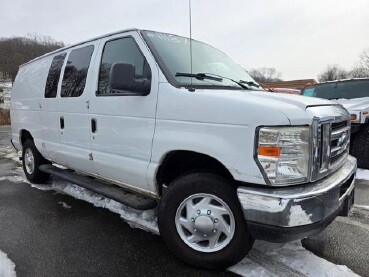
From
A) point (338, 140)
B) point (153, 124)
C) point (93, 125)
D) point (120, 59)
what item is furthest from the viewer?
point (93, 125)

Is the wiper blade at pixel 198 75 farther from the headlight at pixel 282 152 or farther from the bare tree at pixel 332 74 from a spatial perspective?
the bare tree at pixel 332 74

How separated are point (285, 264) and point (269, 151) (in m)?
1.13

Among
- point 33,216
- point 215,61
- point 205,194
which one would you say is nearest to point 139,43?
point 215,61

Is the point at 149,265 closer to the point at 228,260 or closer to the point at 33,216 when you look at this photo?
the point at 228,260

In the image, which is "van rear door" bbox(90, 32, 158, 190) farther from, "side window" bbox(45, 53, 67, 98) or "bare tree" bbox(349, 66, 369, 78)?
"bare tree" bbox(349, 66, 369, 78)

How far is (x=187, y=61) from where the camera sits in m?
3.27

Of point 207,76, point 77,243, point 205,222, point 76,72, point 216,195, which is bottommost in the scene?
point 77,243

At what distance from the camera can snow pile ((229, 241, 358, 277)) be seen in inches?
105

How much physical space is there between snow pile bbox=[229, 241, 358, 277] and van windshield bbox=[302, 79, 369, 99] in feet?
17.9

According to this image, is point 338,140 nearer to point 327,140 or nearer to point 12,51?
point 327,140

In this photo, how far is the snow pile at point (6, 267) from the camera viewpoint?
2.70 meters

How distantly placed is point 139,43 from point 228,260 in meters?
2.15

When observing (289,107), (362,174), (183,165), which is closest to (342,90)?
(362,174)

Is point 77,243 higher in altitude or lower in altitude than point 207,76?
lower
